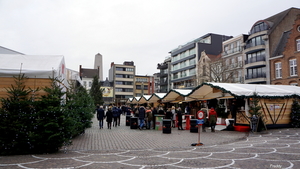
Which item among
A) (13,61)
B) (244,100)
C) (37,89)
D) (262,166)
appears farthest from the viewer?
(244,100)

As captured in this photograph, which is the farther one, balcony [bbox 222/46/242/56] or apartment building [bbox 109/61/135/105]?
apartment building [bbox 109/61/135/105]

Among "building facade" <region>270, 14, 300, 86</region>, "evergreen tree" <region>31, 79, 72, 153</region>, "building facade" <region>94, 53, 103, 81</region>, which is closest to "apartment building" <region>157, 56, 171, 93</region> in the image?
"building facade" <region>94, 53, 103, 81</region>

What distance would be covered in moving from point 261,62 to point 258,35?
16.4 ft

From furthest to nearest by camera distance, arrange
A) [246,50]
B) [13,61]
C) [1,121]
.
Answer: [246,50]
[13,61]
[1,121]

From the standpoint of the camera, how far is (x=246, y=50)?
44.6 m

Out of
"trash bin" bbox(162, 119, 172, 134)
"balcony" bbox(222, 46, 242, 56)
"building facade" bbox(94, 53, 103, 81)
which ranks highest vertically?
"building facade" bbox(94, 53, 103, 81)

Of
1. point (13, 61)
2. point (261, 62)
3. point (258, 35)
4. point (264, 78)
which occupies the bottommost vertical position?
point (13, 61)

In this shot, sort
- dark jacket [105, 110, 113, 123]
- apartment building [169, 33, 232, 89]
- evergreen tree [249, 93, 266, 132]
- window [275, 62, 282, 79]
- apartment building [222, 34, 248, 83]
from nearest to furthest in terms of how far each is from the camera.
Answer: evergreen tree [249, 93, 266, 132] < dark jacket [105, 110, 113, 123] < window [275, 62, 282, 79] < apartment building [222, 34, 248, 83] < apartment building [169, 33, 232, 89]

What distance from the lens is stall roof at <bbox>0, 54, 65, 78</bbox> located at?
9344 millimetres

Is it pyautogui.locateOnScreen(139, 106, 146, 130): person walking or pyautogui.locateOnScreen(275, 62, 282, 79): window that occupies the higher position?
pyautogui.locateOnScreen(275, 62, 282, 79): window

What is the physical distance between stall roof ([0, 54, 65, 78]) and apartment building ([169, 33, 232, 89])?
168ft

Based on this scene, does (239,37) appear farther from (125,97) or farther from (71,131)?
(125,97)

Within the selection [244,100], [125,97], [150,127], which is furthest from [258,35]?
[125,97]

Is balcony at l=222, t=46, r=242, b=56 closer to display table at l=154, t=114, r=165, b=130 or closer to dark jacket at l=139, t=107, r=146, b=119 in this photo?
display table at l=154, t=114, r=165, b=130
